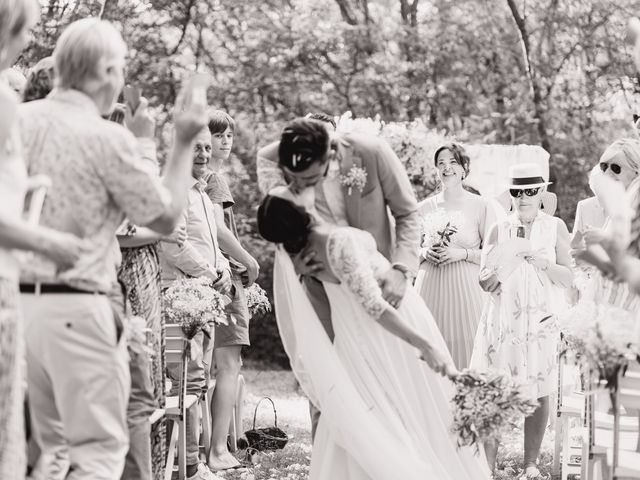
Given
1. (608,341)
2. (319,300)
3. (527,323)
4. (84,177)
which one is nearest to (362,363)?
(319,300)

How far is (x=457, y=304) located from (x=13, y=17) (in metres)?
4.93

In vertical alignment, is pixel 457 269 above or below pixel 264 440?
above

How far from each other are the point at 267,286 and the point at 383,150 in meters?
10.0

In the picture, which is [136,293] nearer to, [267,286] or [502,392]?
[502,392]

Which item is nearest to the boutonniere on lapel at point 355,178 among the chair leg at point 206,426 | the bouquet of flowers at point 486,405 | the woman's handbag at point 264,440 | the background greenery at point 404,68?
the bouquet of flowers at point 486,405

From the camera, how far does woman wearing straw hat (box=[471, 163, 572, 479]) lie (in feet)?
22.7

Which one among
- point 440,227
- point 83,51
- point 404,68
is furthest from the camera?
point 404,68

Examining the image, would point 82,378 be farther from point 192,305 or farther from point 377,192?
point 192,305

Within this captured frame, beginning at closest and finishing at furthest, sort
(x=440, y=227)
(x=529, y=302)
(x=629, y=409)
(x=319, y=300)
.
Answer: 1. (x=629, y=409)
2. (x=319, y=300)
3. (x=529, y=302)
4. (x=440, y=227)

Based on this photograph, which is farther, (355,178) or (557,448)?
(557,448)

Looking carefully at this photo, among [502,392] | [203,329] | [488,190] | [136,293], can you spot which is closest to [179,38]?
[488,190]

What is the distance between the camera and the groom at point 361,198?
480 centimetres

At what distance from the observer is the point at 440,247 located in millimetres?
7617

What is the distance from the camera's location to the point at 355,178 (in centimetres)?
488
